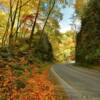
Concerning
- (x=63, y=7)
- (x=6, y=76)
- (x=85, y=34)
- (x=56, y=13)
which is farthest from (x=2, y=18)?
(x=6, y=76)

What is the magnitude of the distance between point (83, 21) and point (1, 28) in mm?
16141

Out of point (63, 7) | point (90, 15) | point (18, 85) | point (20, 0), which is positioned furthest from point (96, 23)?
point (18, 85)

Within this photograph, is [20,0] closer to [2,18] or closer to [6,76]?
[2,18]

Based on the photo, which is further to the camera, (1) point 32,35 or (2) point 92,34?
(2) point 92,34

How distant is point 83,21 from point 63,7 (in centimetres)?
1959

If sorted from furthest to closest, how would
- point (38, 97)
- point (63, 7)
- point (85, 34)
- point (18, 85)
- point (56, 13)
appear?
point (85, 34) < point (56, 13) < point (63, 7) < point (18, 85) < point (38, 97)

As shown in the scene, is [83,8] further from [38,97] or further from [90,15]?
[38,97]

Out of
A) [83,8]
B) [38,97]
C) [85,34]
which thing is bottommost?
[38,97]

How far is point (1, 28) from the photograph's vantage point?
53469 mm

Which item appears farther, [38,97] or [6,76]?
[6,76]

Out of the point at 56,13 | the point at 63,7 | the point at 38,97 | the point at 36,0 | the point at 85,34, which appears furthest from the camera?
the point at 85,34

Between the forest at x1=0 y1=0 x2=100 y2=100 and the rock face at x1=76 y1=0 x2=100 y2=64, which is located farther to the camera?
the rock face at x1=76 y1=0 x2=100 y2=64

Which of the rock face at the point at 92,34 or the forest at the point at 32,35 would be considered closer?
the forest at the point at 32,35

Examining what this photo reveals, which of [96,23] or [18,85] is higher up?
[96,23]
